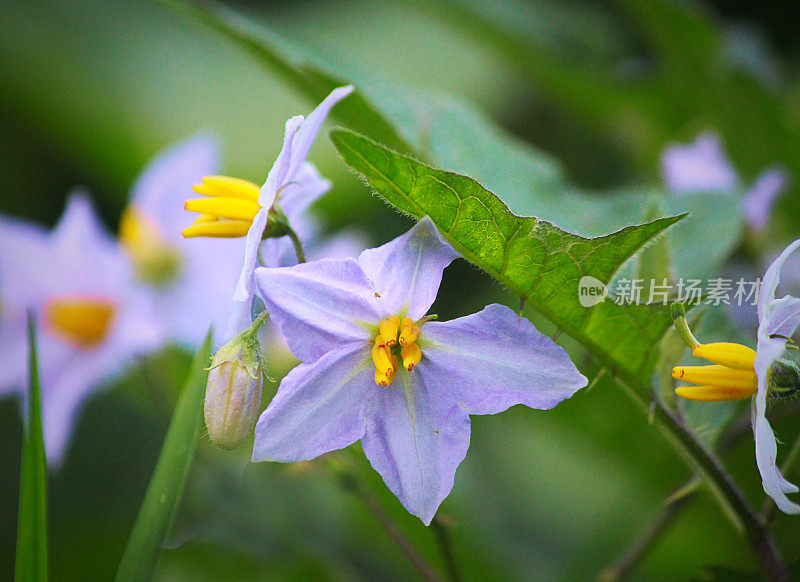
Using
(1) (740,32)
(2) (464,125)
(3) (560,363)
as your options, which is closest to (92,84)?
(2) (464,125)

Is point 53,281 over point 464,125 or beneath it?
beneath

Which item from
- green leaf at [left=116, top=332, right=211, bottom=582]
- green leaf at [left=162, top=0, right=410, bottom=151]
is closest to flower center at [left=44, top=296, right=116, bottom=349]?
green leaf at [left=162, top=0, right=410, bottom=151]

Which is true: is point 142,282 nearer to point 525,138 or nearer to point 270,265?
point 270,265

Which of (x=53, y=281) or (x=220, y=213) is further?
(x=53, y=281)

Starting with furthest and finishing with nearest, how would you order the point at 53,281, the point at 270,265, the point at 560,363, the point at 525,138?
the point at 525,138, the point at 53,281, the point at 270,265, the point at 560,363

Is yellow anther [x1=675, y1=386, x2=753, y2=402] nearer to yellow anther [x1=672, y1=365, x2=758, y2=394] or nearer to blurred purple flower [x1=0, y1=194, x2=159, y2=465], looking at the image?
yellow anther [x1=672, y1=365, x2=758, y2=394]

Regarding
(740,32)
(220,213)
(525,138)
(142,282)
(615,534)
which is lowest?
(615,534)
